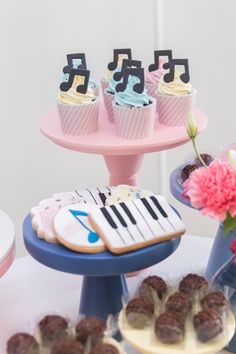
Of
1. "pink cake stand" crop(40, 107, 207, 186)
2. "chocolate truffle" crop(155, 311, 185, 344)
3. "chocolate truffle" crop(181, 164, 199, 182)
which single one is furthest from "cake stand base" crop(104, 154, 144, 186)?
"chocolate truffle" crop(155, 311, 185, 344)

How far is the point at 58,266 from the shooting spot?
35.8 inches

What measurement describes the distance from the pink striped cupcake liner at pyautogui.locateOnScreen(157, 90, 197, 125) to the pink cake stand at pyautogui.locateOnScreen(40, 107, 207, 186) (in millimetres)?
15

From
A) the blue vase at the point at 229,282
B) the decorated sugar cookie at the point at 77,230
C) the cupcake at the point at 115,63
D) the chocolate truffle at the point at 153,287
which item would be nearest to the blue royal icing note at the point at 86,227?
the decorated sugar cookie at the point at 77,230

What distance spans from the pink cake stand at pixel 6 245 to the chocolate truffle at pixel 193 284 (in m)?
0.30

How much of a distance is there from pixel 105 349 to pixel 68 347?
0.05 m

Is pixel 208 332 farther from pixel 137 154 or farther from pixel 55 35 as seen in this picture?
pixel 55 35

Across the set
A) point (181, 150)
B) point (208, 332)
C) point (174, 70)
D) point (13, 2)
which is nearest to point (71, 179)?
point (181, 150)

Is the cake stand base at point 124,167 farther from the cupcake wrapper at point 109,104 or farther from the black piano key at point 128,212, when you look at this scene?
the black piano key at point 128,212

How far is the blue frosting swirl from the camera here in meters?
1.15

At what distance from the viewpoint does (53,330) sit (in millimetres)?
810

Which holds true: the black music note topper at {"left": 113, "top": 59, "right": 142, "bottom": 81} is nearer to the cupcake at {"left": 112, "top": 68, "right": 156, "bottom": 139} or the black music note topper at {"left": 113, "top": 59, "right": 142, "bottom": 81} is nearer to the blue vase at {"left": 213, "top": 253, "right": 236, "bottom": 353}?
the cupcake at {"left": 112, "top": 68, "right": 156, "bottom": 139}

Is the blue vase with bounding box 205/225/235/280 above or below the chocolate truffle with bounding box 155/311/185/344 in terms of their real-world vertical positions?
below

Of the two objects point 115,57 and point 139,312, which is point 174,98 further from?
point 139,312

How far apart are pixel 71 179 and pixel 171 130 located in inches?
35.3
